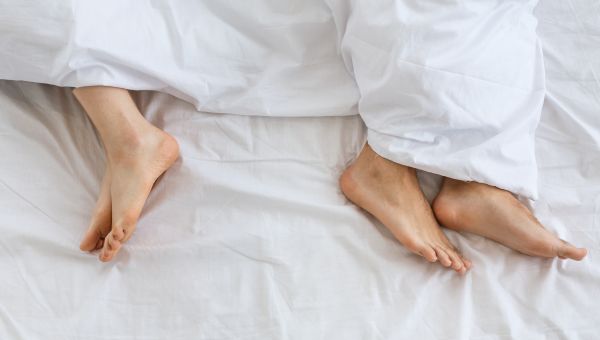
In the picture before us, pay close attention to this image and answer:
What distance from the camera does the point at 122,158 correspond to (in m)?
0.92

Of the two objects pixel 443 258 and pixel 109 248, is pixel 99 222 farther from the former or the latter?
pixel 443 258

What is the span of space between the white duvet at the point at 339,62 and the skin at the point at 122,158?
1.2 inches

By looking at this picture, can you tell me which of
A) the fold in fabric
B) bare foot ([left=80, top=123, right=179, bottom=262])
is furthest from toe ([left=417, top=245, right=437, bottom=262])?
bare foot ([left=80, top=123, right=179, bottom=262])

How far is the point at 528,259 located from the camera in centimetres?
88

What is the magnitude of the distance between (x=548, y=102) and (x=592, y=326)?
0.33 m

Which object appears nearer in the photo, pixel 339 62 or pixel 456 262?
pixel 456 262

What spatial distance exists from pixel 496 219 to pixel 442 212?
70 mm

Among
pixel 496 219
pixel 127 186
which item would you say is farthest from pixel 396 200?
pixel 127 186

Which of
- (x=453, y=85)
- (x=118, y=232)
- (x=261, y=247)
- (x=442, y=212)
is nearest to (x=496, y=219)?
(x=442, y=212)

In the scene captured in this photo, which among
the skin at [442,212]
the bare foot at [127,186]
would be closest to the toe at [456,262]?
the skin at [442,212]

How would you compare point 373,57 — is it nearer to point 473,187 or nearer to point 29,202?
point 473,187

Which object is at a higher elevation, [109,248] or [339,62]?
[339,62]

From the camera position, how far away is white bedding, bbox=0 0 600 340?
0.83 metres

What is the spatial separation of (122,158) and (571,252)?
60 cm
